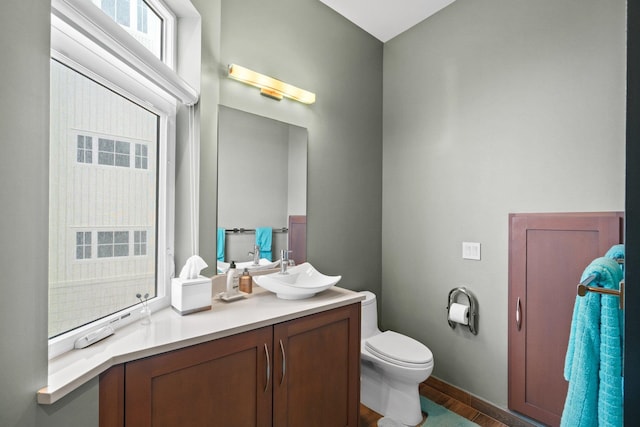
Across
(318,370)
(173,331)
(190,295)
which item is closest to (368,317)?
(318,370)

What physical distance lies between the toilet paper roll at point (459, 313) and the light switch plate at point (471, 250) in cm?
35

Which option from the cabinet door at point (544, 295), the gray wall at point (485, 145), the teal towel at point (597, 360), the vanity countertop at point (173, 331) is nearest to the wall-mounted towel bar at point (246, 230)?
the vanity countertop at point (173, 331)

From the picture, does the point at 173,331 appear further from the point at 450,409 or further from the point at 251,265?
the point at 450,409

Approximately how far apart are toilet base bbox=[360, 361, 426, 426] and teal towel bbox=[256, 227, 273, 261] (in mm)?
1019

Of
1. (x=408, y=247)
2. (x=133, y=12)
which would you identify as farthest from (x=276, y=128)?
(x=408, y=247)

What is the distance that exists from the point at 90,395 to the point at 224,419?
512 mm

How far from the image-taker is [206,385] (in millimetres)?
1163

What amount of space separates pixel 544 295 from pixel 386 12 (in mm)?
2299

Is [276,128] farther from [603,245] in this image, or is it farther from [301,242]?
[603,245]

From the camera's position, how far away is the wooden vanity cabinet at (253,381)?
1.00m

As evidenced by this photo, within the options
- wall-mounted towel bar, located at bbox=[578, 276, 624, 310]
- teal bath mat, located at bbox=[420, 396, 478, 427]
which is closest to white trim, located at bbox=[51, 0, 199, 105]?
wall-mounted towel bar, located at bbox=[578, 276, 624, 310]

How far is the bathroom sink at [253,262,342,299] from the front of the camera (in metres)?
1.62

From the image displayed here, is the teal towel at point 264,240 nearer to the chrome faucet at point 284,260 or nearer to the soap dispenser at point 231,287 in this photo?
the chrome faucet at point 284,260

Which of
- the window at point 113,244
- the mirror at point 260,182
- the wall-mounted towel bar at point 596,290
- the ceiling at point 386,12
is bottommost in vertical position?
the wall-mounted towel bar at point 596,290
